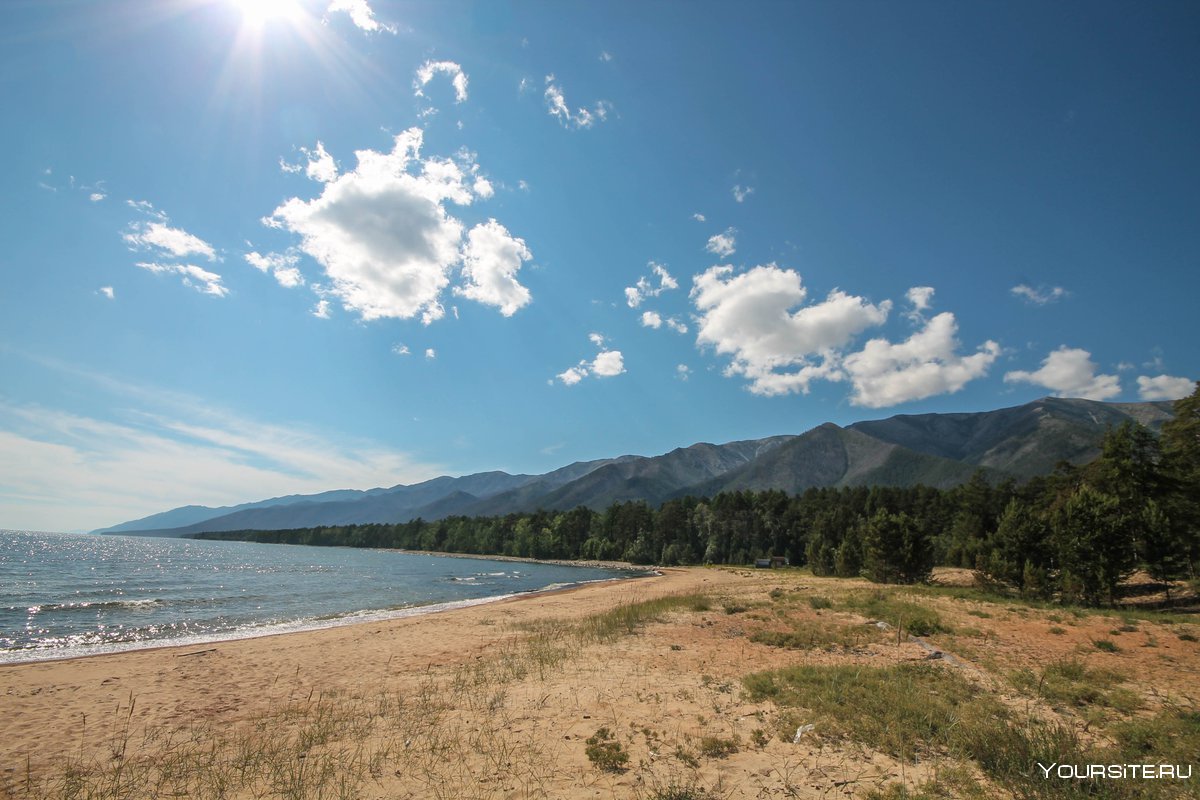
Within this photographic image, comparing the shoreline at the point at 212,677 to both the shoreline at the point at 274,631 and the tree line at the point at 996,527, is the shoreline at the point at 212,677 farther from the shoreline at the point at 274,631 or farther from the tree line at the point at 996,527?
the tree line at the point at 996,527

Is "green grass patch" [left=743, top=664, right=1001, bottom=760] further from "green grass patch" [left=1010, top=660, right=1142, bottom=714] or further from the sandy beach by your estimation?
"green grass patch" [left=1010, top=660, right=1142, bottom=714]

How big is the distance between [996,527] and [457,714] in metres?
87.3

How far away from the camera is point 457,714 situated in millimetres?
12906

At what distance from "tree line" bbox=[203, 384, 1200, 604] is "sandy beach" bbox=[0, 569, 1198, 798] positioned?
12.3 m

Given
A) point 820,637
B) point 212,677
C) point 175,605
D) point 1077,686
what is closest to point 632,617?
point 820,637

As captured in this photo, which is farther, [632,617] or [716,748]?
[632,617]

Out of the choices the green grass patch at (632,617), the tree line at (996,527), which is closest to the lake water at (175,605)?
the green grass patch at (632,617)

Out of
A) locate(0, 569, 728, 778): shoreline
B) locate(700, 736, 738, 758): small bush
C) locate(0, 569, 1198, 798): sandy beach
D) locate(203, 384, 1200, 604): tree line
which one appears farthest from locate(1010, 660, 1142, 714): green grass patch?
locate(203, 384, 1200, 604): tree line

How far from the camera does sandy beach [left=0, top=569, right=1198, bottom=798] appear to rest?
9.11 metres

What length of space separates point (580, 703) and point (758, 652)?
9.21 meters

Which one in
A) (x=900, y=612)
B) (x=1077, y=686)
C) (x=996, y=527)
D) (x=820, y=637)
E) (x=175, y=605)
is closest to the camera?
(x=1077, y=686)

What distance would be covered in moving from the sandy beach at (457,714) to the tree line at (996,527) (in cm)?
1229

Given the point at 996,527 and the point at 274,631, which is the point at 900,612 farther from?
the point at 996,527

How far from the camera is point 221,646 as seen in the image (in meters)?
25.7
